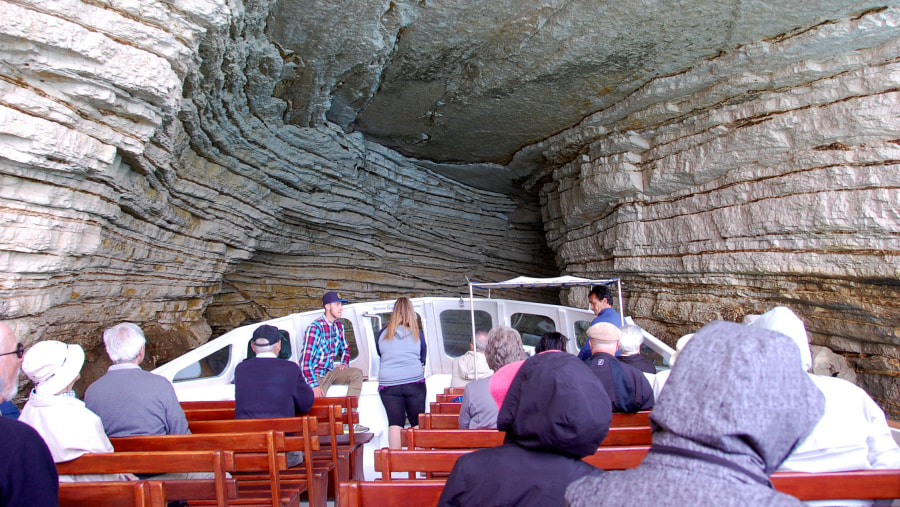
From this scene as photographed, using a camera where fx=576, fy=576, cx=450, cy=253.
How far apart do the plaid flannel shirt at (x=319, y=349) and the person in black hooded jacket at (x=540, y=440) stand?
359cm

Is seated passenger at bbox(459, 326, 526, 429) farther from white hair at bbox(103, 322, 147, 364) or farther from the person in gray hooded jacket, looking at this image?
white hair at bbox(103, 322, 147, 364)

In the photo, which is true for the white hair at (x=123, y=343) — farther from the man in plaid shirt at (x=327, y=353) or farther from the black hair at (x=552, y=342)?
the black hair at (x=552, y=342)

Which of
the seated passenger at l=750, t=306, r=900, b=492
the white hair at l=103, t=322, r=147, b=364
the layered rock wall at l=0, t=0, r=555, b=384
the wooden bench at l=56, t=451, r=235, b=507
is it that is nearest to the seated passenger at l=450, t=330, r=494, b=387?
the white hair at l=103, t=322, r=147, b=364

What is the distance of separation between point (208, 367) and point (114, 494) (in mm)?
4408

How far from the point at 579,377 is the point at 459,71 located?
6.65 metres

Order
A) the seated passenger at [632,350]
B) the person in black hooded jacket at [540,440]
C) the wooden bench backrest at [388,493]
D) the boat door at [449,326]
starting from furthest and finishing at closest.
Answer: the boat door at [449,326] < the seated passenger at [632,350] < the wooden bench backrest at [388,493] < the person in black hooded jacket at [540,440]

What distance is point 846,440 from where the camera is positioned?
6.28 ft

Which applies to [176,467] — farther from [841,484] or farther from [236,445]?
[841,484]

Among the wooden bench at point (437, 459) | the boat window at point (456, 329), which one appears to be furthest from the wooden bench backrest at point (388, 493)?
the boat window at point (456, 329)

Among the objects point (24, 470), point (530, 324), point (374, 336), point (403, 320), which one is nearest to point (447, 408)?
point (403, 320)

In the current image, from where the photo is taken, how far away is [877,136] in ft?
17.9

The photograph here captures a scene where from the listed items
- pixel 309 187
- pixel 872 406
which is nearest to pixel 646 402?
pixel 872 406

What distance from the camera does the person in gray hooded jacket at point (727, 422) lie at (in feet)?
3.31

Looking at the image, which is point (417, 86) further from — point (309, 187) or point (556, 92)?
point (309, 187)
